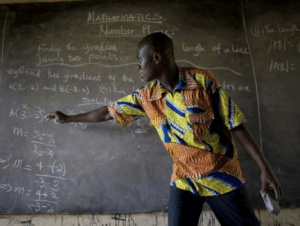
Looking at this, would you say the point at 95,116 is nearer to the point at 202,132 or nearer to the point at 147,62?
the point at 147,62

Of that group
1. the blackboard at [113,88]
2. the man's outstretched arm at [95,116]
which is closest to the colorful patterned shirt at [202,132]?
the man's outstretched arm at [95,116]

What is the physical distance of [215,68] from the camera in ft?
7.09

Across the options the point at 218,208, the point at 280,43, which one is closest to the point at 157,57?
the point at 218,208

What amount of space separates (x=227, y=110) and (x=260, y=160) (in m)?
0.26

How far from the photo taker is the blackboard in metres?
2.08

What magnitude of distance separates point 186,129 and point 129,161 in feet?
2.79

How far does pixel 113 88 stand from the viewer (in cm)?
218

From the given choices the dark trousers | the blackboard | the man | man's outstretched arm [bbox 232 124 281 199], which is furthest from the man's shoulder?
the blackboard

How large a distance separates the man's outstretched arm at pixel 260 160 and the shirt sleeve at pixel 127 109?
53 centimetres

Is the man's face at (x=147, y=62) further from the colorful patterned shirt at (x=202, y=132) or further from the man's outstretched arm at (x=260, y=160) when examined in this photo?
the man's outstretched arm at (x=260, y=160)

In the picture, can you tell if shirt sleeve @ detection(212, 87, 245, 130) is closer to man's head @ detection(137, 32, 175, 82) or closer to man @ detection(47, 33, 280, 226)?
man @ detection(47, 33, 280, 226)

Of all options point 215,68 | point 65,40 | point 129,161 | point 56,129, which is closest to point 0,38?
point 65,40

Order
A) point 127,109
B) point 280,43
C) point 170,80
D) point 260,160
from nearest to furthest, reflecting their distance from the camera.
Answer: point 260,160, point 170,80, point 127,109, point 280,43

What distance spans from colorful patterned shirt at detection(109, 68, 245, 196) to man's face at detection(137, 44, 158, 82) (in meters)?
0.11
